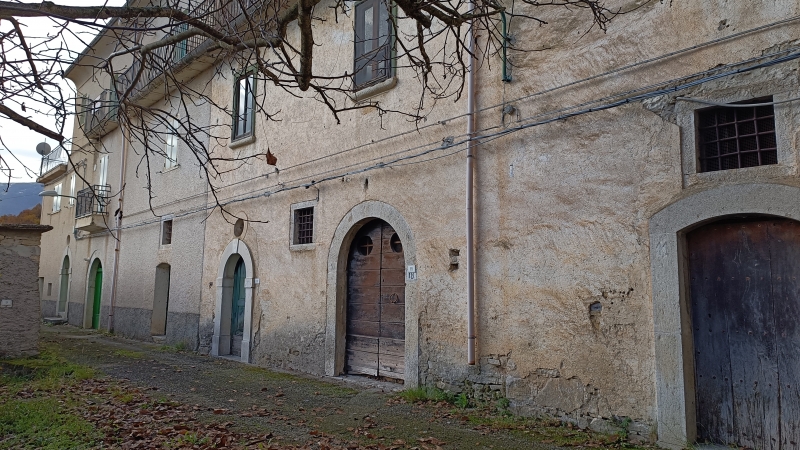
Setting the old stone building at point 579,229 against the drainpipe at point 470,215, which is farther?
the drainpipe at point 470,215

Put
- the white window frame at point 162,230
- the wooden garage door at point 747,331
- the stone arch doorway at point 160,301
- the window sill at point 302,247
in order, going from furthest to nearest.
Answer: the stone arch doorway at point 160,301 → the white window frame at point 162,230 → the window sill at point 302,247 → the wooden garage door at point 747,331

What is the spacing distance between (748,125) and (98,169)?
62.1 ft

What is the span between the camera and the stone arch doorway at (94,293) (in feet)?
57.7

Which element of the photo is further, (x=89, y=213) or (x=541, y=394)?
(x=89, y=213)

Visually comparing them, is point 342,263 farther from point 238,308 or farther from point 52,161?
point 52,161

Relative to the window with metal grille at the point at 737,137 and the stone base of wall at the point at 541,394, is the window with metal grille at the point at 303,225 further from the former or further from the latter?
the window with metal grille at the point at 737,137

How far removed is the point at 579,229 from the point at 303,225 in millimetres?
5100

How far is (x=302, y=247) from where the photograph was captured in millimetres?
9031

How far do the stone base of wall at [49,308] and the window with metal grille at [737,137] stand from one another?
22.9 m

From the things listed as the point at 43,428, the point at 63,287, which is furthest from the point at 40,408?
the point at 63,287

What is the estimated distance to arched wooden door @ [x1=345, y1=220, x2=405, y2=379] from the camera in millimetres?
7609

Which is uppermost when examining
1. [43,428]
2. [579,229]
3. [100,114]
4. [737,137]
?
[100,114]

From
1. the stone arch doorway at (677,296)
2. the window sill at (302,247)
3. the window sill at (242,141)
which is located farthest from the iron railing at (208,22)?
the stone arch doorway at (677,296)

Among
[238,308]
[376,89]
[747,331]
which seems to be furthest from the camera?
[238,308]
